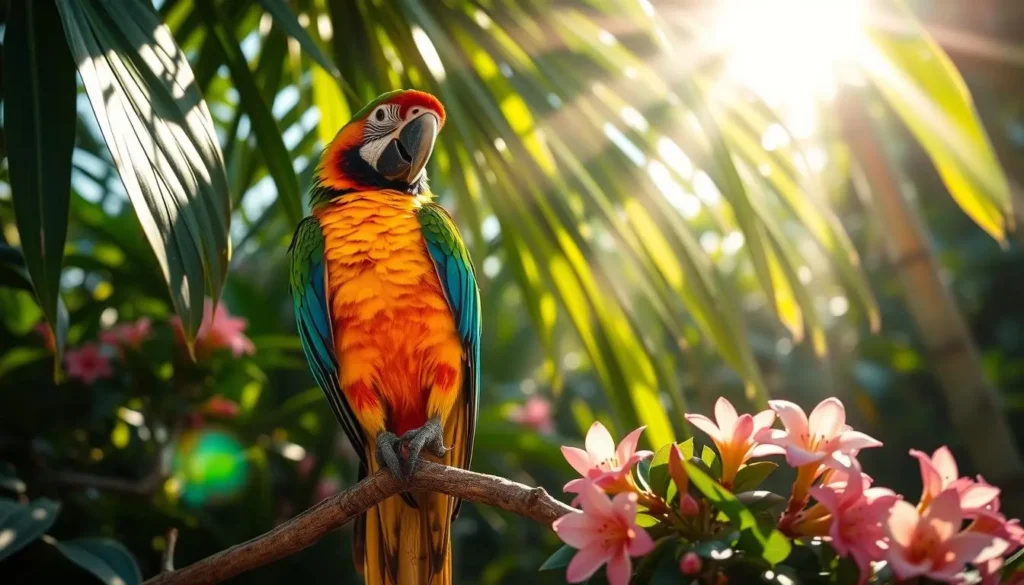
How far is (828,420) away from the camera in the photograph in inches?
33.5

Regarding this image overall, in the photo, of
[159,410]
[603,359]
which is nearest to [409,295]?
[603,359]

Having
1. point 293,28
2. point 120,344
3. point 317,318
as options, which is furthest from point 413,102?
point 120,344

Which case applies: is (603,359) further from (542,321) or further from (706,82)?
(706,82)

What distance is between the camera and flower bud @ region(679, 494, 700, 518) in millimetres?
812

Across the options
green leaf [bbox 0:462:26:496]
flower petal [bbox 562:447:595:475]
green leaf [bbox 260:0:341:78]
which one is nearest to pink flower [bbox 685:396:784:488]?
flower petal [bbox 562:447:595:475]

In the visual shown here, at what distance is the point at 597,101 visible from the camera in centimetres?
152

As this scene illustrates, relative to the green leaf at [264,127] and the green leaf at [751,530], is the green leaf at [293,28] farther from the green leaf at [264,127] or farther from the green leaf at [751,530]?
the green leaf at [751,530]

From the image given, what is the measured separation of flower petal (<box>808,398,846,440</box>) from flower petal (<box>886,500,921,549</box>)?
102mm

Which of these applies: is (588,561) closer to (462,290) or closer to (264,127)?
(462,290)

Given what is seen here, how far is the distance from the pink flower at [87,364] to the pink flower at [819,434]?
157 cm

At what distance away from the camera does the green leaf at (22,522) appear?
1.36m

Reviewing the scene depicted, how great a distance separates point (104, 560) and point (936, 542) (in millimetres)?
1147

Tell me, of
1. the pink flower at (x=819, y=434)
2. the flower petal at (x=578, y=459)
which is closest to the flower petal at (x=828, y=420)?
the pink flower at (x=819, y=434)

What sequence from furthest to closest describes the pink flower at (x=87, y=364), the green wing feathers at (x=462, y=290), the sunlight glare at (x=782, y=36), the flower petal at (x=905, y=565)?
the pink flower at (x=87, y=364) < the sunlight glare at (x=782, y=36) < the green wing feathers at (x=462, y=290) < the flower petal at (x=905, y=565)
